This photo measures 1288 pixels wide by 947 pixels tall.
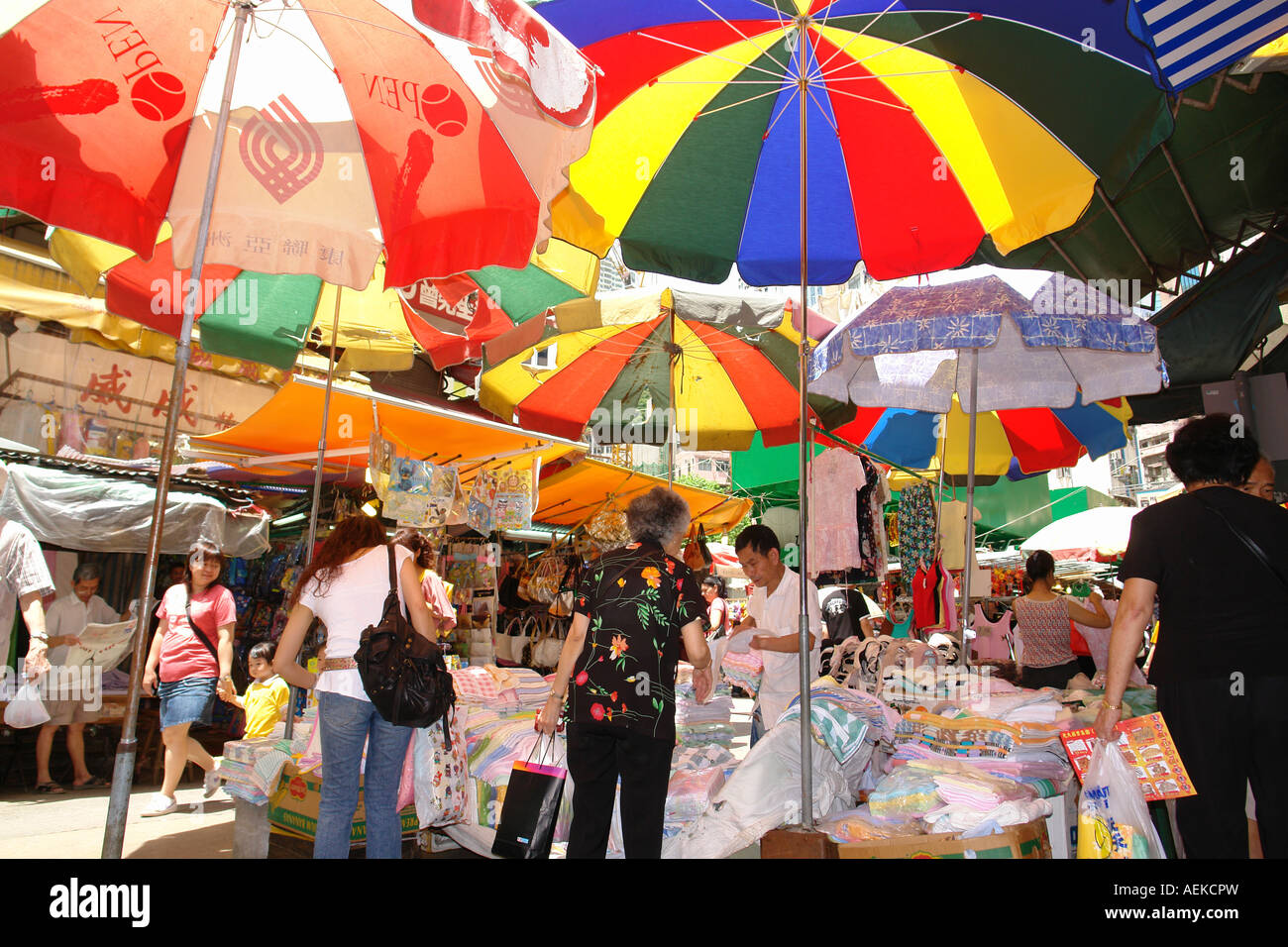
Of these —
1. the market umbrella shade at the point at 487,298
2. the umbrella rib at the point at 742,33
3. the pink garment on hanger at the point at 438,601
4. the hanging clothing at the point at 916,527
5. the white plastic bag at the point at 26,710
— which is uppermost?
the umbrella rib at the point at 742,33

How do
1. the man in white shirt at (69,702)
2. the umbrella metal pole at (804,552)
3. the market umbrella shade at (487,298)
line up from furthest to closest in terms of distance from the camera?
1. the man in white shirt at (69,702)
2. the market umbrella shade at (487,298)
3. the umbrella metal pole at (804,552)

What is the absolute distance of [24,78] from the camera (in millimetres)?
2979

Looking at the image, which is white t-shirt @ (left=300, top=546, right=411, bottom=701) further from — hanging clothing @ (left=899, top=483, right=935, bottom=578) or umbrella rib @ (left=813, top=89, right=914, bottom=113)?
hanging clothing @ (left=899, top=483, right=935, bottom=578)

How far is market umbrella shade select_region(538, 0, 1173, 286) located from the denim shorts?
14.2 feet

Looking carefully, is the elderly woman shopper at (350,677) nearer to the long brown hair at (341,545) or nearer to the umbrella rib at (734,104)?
the long brown hair at (341,545)

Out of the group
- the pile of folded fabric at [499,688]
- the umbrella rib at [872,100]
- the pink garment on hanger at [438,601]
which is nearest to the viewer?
the umbrella rib at [872,100]

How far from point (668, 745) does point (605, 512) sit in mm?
7067

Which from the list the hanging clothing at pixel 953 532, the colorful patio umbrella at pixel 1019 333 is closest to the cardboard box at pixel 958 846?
the colorful patio umbrella at pixel 1019 333

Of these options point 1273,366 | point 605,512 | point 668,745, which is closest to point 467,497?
point 605,512

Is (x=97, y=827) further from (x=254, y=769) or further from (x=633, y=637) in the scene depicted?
(x=633, y=637)

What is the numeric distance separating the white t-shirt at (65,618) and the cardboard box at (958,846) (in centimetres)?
633

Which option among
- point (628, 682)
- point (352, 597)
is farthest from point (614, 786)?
point (352, 597)

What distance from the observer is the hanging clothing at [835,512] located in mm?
6637

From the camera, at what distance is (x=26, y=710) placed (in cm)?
577
